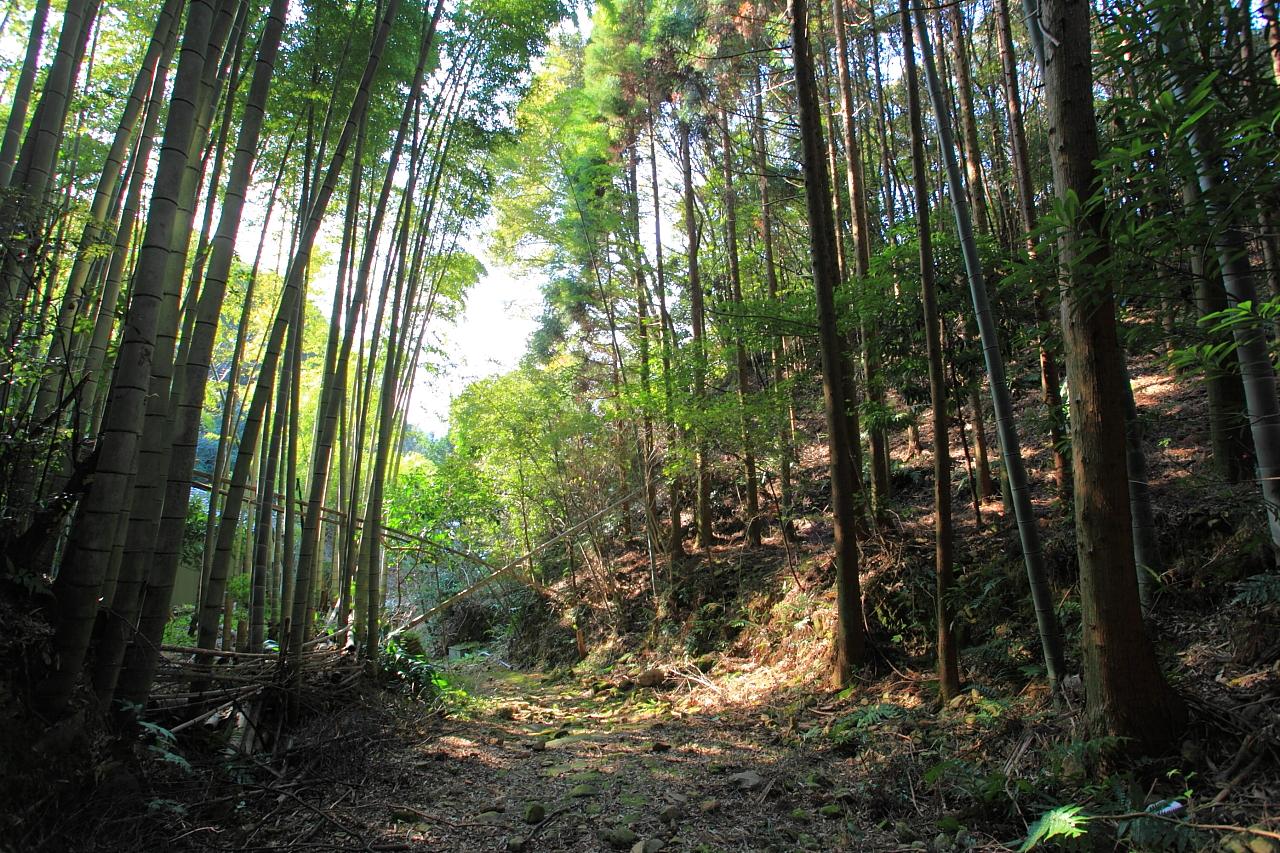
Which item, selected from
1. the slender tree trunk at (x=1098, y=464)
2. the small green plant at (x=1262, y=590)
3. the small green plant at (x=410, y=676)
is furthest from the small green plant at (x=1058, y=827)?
the small green plant at (x=410, y=676)

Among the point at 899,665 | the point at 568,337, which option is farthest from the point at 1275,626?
the point at 568,337

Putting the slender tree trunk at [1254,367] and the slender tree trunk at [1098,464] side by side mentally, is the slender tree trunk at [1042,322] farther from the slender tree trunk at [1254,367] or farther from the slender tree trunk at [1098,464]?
the slender tree trunk at [1098,464]

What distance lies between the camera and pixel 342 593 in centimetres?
521

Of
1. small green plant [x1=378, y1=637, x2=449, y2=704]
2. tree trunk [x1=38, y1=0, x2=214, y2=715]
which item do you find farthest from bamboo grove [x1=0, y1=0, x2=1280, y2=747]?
small green plant [x1=378, y1=637, x2=449, y2=704]

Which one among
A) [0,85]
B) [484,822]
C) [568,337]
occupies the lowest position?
[484,822]

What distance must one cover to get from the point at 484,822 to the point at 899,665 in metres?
3.25

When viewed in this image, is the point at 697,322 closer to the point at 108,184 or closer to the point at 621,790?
the point at 621,790

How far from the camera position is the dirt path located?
2736 millimetres

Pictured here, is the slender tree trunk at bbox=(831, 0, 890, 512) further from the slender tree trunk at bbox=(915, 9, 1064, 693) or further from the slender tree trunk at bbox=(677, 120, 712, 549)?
the slender tree trunk at bbox=(677, 120, 712, 549)

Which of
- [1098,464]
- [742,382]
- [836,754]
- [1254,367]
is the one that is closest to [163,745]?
[836,754]

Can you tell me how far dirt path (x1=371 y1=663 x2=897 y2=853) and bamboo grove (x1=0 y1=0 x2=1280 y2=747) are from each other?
108cm

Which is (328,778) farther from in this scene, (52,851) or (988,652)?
(988,652)

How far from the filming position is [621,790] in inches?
135

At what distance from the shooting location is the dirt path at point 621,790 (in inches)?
108
